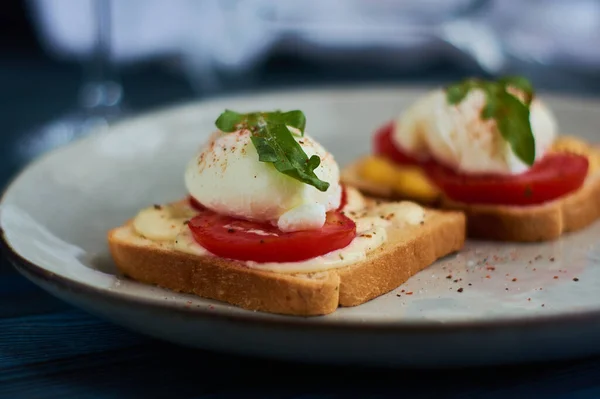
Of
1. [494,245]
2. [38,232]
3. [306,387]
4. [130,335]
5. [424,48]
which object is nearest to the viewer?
[306,387]

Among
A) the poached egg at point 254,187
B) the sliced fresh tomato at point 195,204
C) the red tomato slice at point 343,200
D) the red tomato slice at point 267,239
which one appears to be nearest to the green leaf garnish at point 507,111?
the red tomato slice at point 343,200

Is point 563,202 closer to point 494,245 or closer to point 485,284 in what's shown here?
point 494,245

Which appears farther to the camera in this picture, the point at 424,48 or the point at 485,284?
the point at 424,48

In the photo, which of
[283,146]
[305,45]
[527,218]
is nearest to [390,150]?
[527,218]

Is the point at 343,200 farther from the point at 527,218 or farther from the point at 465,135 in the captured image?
the point at 527,218

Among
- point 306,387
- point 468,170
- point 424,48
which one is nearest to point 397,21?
point 424,48

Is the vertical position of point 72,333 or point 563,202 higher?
point 563,202

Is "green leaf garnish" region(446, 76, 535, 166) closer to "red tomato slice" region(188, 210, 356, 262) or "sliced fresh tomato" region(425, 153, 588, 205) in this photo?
"sliced fresh tomato" region(425, 153, 588, 205)
